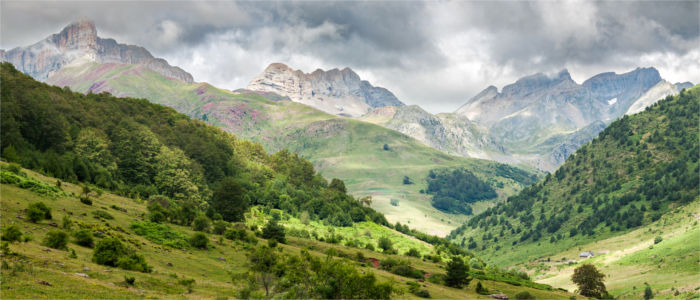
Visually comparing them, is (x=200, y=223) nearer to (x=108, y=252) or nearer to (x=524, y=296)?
(x=108, y=252)

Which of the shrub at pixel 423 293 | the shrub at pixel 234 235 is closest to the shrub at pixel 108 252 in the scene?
the shrub at pixel 234 235

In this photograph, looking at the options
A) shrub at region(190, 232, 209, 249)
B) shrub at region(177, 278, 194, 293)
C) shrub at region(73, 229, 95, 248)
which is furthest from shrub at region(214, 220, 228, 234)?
→ shrub at region(177, 278, 194, 293)

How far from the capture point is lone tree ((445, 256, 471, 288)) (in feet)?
246

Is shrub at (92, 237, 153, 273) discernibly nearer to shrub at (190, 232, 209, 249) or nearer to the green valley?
the green valley

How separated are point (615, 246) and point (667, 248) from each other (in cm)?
4624

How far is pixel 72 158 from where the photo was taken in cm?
8738

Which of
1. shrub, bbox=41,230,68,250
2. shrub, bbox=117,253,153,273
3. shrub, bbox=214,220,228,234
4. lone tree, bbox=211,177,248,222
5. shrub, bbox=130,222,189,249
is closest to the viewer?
shrub, bbox=41,230,68,250

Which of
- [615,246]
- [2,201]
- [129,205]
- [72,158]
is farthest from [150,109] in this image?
[615,246]

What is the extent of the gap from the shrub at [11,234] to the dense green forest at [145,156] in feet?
114

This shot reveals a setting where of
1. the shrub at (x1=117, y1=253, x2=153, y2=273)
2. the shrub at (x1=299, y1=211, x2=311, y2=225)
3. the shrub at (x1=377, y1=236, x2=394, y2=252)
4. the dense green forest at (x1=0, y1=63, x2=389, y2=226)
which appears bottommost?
the shrub at (x1=117, y1=253, x2=153, y2=273)

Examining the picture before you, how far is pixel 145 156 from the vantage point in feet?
366

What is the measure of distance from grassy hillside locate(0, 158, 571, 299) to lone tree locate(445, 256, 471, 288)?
1715mm

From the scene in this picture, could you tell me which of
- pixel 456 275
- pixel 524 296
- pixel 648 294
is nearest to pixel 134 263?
pixel 456 275

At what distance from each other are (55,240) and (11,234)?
161 inches
